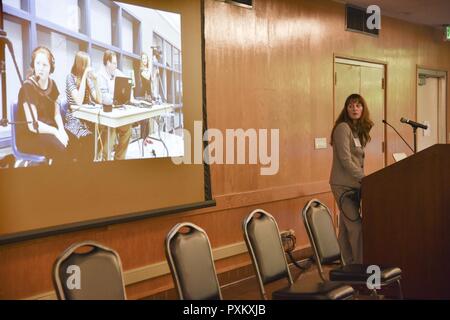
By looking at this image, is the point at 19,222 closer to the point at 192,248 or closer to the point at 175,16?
the point at 192,248

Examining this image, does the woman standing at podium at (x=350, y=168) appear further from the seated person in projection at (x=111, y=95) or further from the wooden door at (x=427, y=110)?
the wooden door at (x=427, y=110)

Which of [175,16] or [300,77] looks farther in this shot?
[300,77]

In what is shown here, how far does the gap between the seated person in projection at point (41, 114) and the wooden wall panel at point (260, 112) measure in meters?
0.59

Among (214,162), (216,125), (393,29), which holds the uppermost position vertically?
(393,29)

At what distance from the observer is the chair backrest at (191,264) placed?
2629mm

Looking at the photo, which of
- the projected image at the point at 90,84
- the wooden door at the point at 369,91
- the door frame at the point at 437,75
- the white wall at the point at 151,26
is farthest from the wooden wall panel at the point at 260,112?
the door frame at the point at 437,75

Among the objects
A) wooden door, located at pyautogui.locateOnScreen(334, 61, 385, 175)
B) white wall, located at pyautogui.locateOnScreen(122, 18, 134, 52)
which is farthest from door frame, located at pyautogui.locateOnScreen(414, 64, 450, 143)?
white wall, located at pyautogui.locateOnScreen(122, 18, 134, 52)

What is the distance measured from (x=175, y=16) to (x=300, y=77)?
1.91 meters

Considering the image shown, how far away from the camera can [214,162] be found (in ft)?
16.3

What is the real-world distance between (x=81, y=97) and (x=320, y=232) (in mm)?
1795

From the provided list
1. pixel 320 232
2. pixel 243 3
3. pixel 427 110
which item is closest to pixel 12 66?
pixel 320 232

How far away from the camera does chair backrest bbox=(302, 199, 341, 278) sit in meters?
3.52

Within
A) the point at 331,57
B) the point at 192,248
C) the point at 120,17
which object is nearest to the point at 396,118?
the point at 331,57

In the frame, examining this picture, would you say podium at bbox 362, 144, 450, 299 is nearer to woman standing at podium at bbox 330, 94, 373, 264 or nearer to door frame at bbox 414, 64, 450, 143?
woman standing at podium at bbox 330, 94, 373, 264
